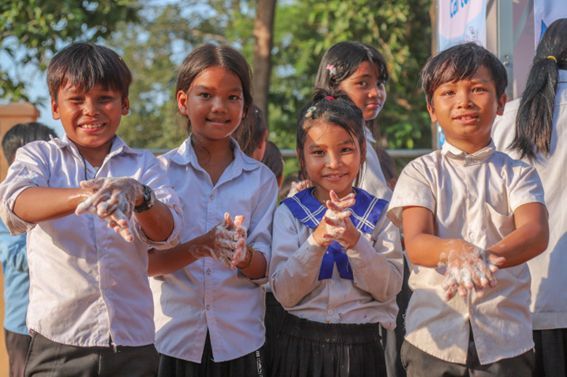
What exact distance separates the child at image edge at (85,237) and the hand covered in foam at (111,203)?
0.46 feet

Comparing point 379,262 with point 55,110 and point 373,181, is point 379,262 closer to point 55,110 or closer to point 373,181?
point 373,181

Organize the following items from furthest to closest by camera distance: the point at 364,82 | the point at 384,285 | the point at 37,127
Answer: the point at 37,127
the point at 364,82
the point at 384,285

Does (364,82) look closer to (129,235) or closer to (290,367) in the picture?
(290,367)

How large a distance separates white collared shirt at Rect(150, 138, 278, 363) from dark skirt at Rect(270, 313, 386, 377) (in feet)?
0.45

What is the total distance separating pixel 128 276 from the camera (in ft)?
9.95

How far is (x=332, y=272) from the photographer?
128 inches

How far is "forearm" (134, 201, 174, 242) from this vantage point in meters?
2.82

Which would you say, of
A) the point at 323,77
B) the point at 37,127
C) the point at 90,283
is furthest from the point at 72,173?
the point at 37,127

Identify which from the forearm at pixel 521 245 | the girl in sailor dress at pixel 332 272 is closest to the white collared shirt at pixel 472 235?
the forearm at pixel 521 245

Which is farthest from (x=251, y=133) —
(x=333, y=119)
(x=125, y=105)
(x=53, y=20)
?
(x=53, y=20)

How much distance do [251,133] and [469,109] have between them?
154cm

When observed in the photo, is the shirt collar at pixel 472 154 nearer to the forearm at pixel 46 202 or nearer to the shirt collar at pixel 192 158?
the shirt collar at pixel 192 158

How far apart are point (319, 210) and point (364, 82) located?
3.99 ft

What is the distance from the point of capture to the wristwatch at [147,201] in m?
2.76
